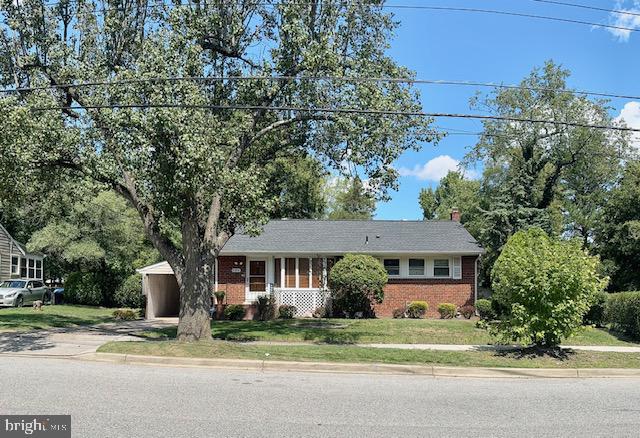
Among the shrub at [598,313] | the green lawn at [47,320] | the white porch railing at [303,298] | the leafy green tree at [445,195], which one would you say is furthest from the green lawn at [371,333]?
the leafy green tree at [445,195]

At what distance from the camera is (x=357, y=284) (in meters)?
23.7

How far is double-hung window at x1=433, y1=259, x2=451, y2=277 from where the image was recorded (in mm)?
26406

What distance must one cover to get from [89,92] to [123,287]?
64.6ft

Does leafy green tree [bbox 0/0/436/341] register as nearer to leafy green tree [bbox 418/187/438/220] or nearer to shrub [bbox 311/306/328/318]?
shrub [bbox 311/306/328/318]

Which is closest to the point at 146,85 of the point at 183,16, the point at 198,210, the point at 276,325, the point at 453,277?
the point at 183,16

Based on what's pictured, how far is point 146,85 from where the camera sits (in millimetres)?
13656

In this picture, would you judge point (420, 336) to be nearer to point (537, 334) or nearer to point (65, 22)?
point (537, 334)

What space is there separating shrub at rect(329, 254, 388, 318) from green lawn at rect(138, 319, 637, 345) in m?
2.38

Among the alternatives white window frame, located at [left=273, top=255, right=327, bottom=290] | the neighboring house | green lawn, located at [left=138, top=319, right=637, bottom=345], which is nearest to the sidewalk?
green lawn, located at [left=138, top=319, right=637, bottom=345]

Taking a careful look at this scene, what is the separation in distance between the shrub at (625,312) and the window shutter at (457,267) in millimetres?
6650

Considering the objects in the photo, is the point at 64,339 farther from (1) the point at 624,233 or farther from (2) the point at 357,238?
(1) the point at 624,233

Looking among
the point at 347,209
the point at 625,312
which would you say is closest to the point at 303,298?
the point at 625,312

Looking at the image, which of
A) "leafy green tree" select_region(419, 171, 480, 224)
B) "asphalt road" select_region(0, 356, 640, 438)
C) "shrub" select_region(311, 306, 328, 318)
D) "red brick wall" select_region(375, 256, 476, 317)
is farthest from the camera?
"leafy green tree" select_region(419, 171, 480, 224)

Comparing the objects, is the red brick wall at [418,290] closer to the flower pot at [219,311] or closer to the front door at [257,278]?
Result: the front door at [257,278]
